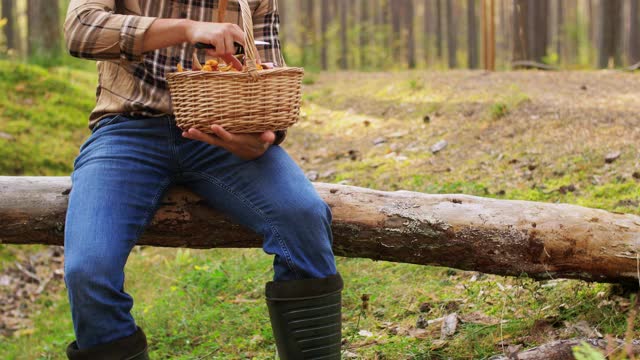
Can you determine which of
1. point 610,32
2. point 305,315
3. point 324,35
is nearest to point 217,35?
point 305,315

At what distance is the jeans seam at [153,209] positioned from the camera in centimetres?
265

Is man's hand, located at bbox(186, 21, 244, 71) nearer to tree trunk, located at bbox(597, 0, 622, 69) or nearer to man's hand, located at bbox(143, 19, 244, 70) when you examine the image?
man's hand, located at bbox(143, 19, 244, 70)

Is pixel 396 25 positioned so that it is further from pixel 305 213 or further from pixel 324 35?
pixel 305 213

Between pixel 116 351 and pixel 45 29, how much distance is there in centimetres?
1101

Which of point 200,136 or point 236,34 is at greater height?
point 236,34

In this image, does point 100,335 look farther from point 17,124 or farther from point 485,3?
point 485,3

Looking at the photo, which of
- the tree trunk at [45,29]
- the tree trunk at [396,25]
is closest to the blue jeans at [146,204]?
the tree trunk at [45,29]

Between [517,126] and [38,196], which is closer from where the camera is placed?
[38,196]

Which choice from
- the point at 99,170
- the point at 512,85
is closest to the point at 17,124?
the point at 512,85

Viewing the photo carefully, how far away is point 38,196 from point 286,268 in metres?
1.27

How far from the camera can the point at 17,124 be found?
313 inches

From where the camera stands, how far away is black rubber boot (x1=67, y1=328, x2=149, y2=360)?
239 cm

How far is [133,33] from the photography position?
255 cm

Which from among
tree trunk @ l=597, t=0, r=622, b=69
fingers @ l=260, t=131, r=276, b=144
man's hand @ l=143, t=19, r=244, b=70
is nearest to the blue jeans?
fingers @ l=260, t=131, r=276, b=144
